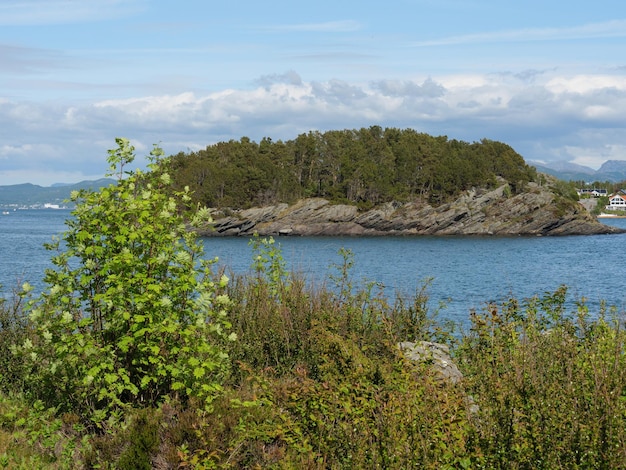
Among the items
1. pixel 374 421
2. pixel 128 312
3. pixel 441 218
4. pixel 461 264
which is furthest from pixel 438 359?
pixel 441 218

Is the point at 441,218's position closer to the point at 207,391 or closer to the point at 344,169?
the point at 344,169

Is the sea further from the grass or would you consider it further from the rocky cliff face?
A: the grass

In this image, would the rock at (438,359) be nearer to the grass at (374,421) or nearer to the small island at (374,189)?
the grass at (374,421)

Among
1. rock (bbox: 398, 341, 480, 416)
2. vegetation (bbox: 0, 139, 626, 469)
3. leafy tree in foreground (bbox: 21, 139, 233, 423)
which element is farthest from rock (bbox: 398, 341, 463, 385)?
leafy tree in foreground (bbox: 21, 139, 233, 423)

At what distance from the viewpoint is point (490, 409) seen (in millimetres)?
5352

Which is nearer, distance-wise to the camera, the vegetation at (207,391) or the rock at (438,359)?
the vegetation at (207,391)

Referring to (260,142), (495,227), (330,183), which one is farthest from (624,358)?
(260,142)

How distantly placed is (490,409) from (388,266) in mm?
56702

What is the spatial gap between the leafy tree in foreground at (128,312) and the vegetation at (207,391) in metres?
0.02

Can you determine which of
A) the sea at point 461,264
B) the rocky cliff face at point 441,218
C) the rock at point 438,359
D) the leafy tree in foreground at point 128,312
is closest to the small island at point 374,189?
the rocky cliff face at point 441,218

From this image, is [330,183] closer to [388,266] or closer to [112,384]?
[388,266]

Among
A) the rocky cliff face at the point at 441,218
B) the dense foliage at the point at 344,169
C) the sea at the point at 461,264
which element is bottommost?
the sea at the point at 461,264

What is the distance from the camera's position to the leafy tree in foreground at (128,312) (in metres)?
7.09

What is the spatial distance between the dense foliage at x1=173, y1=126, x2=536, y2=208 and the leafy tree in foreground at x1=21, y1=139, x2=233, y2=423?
10470cm
